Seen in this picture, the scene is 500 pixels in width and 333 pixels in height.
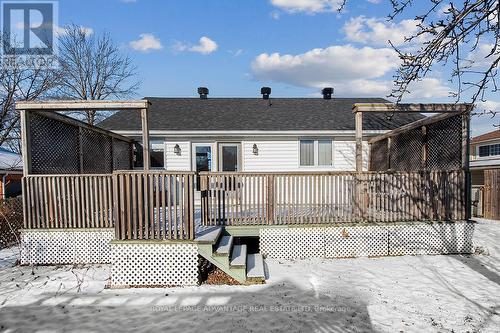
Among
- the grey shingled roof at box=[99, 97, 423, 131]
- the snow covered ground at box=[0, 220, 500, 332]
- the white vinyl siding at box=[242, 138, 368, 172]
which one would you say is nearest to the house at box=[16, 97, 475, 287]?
the snow covered ground at box=[0, 220, 500, 332]

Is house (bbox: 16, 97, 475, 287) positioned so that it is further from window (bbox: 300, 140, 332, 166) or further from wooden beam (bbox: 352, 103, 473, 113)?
window (bbox: 300, 140, 332, 166)

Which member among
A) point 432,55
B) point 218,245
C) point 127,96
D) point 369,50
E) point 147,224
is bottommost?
point 218,245

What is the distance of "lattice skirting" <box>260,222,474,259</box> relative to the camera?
6016mm

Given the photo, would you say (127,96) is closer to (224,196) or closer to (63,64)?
(63,64)

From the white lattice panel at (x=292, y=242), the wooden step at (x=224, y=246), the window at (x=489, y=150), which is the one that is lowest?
the white lattice panel at (x=292, y=242)

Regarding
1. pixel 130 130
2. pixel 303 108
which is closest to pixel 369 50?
pixel 303 108

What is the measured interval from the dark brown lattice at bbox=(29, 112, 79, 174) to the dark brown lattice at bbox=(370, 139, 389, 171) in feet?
29.0

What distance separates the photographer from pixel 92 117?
Answer: 62.0 feet

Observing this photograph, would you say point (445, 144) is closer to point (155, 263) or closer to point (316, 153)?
point (316, 153)

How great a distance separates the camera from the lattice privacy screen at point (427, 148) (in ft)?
20.9

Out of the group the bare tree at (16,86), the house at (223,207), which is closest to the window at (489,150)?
the house at (223,207)

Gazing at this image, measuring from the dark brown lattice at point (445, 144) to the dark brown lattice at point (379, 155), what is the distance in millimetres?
1659

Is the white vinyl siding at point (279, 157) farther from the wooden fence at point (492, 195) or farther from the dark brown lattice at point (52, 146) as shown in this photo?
the wooden fence at point (492, 195)

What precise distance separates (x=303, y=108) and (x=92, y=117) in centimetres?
1489
